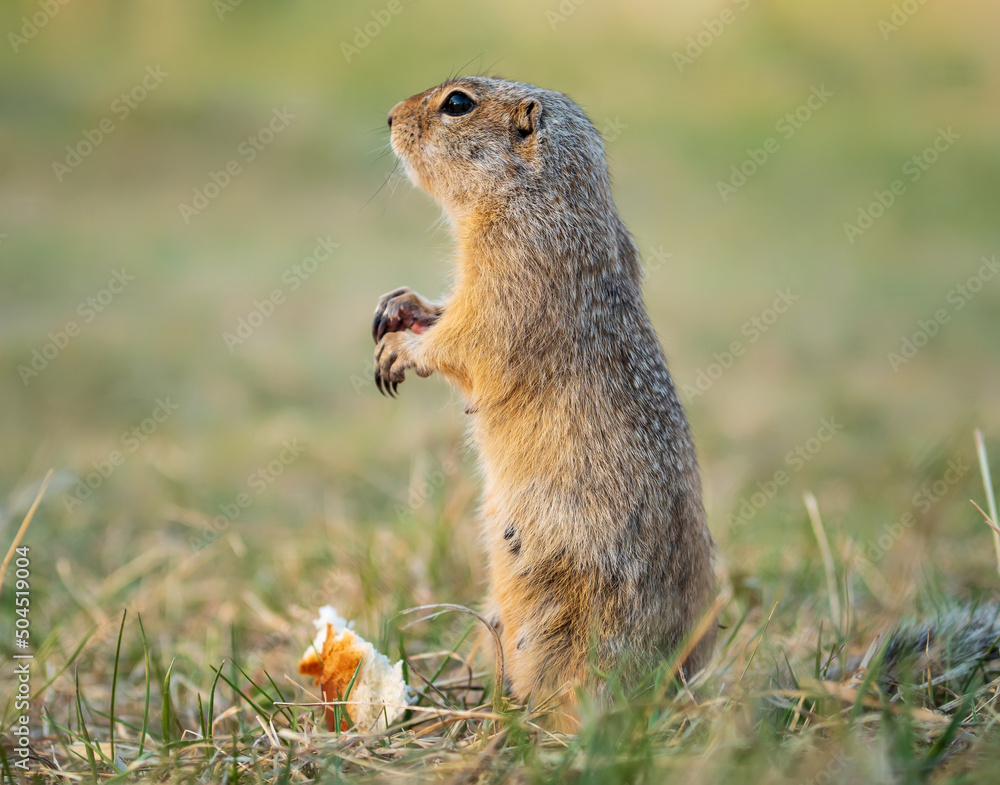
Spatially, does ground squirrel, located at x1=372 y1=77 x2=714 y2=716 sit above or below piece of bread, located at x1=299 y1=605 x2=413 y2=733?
above

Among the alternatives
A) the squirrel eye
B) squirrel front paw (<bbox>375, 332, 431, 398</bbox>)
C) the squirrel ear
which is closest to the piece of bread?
squirrel front paw (<bbox>375, 332, 431, 398</bbox>)

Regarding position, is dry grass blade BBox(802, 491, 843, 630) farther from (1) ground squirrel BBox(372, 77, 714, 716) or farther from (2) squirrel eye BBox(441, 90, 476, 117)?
(2) squirrel eye BBox(441, 90, 476, 117)

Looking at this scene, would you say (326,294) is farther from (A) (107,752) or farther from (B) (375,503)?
(A) (107,752)

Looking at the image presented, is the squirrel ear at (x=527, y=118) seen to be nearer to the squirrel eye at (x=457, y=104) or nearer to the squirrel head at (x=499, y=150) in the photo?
the squirrel head at (x=499, y=150)

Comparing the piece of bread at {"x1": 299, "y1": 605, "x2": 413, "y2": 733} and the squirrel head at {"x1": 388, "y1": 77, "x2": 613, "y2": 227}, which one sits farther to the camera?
the squirrel head at {"x1": 388, "y1": 77, "x2": 613, "y2": 227}

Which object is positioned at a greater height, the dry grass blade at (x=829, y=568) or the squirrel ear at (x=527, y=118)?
the squirrel ear at (x=527, y=118)

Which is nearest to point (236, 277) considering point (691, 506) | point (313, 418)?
point (313, 418)

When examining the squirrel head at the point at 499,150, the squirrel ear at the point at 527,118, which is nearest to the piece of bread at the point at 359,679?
the squirrel head at the point at 499,150
